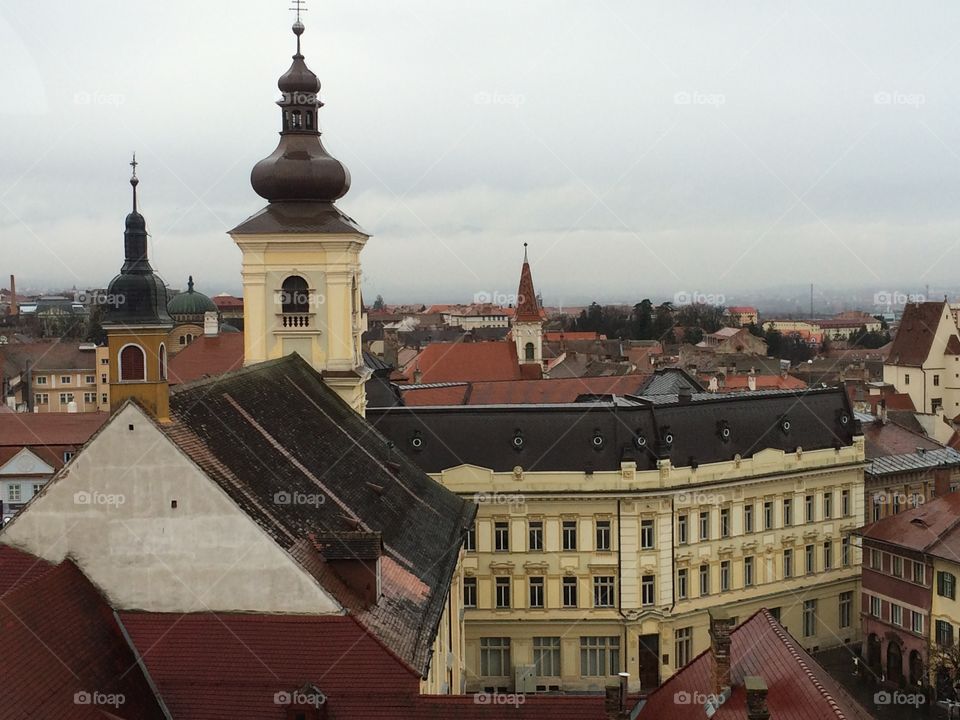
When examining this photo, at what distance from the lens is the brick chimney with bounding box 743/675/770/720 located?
63.0 ft

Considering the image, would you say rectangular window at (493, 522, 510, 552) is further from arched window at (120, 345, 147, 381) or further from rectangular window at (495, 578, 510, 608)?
arched window at (120, 345, 147, 381)

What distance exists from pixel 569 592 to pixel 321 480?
778 inches

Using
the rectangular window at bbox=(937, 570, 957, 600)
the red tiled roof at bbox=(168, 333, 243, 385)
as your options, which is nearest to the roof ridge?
the rectangular window at bbox=(937, 570, 957, 600)

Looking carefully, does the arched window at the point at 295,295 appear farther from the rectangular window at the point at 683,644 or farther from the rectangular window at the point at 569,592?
the rectangular window at the point at 683,644

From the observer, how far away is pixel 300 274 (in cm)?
3922

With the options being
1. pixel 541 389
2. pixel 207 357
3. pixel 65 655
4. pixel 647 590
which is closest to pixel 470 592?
pixel 647 590

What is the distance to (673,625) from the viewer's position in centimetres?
4509

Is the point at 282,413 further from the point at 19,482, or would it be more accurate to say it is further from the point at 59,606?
the point at 19,482

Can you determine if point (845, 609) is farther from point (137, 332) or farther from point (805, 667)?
point (137, 332)

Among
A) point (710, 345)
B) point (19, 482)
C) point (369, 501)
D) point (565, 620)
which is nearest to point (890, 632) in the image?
point (565, 620)

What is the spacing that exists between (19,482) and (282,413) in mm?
37843

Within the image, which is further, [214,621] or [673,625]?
[673,625]

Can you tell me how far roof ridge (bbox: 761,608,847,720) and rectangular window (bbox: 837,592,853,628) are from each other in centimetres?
2776

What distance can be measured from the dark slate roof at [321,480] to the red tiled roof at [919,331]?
68.9 metres
